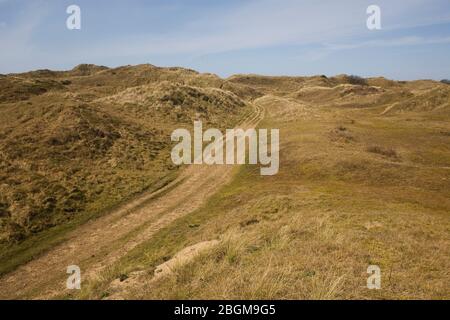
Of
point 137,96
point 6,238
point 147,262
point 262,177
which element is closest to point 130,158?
point 262,177

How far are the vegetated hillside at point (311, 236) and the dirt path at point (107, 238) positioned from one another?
142 cm

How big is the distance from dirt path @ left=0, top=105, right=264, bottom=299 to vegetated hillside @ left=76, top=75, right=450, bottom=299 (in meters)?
1.42

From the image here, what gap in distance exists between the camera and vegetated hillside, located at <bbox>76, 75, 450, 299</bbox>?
10.9 metres

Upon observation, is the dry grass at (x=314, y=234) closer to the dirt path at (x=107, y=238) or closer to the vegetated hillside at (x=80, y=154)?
the dirt path at (x=107, y=238)

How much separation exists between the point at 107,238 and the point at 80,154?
19.6 metres

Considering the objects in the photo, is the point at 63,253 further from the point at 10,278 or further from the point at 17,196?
the point at 17,196

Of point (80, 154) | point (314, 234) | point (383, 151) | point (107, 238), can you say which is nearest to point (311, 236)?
point (314, 234)

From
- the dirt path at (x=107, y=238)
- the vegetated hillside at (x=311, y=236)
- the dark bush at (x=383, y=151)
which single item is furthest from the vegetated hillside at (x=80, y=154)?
the dark bush at (x=383, y=151)

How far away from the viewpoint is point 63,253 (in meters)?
21.4

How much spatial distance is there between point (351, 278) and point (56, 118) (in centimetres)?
4815

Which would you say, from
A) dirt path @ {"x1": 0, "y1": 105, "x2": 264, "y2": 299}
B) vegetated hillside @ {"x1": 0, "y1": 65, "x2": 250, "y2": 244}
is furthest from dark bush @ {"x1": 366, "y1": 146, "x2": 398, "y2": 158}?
vegetated hillside @ {"x1": 0, "y1": 65, "x2": 250, "y2": 244}

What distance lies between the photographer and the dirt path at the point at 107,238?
1809 centimetres

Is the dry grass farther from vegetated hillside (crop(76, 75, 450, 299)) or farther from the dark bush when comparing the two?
the dark bush
